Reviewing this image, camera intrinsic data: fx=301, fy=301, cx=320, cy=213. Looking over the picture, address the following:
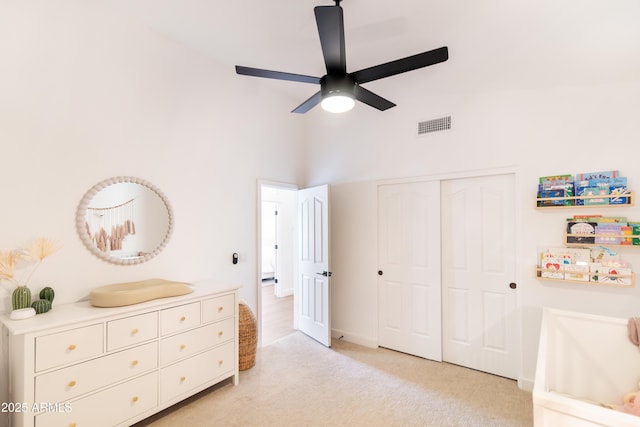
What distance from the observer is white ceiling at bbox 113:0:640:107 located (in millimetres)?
2023

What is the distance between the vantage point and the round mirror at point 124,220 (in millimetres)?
2311

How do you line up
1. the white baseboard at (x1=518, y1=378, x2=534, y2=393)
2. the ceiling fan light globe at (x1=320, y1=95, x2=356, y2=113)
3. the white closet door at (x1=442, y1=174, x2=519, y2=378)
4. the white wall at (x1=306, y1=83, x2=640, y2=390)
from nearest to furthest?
the ceiling fan light globe at (x1=320, y1=95, x2=356, y2=113) < the white wall at (x1=306, y1=83, x2=640, y2=390) < the white baseboard at (x1=518, y1=378, x2=534, y2=393) < the white closet door at (x1=442, y1=174, x2=519, y2=378)

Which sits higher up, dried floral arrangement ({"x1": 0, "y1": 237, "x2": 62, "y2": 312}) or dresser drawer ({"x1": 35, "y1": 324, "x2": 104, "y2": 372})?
dried floral arrangement ({"x1": 0, "y1": 237, "x2": 62, "y2": 312})

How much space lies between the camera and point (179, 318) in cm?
237

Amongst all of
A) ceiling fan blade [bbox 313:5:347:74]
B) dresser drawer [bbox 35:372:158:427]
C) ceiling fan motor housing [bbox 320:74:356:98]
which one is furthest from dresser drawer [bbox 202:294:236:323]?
ceiling fan blade [bbox 313:5:347:74]

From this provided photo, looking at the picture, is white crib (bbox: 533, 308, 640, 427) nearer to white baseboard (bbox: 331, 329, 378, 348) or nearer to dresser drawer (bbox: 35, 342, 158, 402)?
white baseboard (bbox: 331, 329, 378, 348)

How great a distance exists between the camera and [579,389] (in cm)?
223

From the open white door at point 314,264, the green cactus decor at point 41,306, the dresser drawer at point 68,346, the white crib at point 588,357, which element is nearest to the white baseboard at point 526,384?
the white crib at point 588,357

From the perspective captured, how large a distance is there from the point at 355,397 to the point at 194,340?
4.75ft

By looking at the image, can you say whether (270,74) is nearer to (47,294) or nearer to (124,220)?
(124,220)

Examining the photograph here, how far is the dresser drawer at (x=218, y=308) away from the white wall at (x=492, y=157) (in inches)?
63.8

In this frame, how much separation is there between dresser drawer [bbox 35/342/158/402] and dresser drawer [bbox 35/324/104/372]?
0.05 m

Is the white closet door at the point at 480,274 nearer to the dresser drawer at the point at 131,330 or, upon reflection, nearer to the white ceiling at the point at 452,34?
the white ceiling at the point at 452,34

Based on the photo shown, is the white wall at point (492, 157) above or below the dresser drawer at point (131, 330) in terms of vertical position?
above
